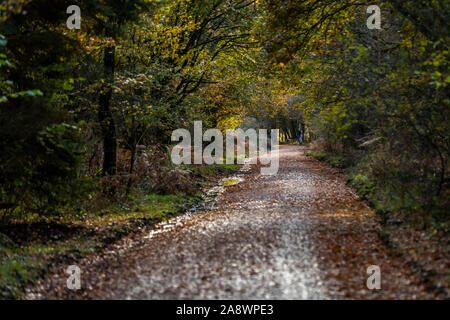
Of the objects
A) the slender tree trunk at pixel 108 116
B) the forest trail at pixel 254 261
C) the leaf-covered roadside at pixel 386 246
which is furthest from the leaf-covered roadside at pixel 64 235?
the leaf-covered roadside at pixel 386 246

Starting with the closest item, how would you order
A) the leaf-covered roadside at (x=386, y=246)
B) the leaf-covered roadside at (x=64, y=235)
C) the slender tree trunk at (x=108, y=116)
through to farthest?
the leaf-covered roadside at (x=386, y=246) < the leaf-covered roadside at (x=64, y=235) < the slender tree trunk at (x=108, y=116)

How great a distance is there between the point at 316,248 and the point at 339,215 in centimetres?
307

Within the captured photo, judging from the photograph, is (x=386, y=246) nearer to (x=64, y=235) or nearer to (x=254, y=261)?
(x=254, y=261)

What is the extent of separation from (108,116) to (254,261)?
7.11 meters

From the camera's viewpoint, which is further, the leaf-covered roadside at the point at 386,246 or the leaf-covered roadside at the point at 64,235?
the leaf-covered roadside at the point at 64,235

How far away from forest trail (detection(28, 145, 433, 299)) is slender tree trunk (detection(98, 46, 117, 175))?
9.76 feet

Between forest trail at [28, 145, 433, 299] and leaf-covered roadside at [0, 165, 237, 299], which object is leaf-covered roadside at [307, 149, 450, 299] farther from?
leaf-covered roadside at [0, 165, 237, 299]

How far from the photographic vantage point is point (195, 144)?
80.7 feet

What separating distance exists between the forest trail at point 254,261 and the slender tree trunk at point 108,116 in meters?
2.98

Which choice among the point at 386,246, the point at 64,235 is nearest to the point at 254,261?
the point at 386,246

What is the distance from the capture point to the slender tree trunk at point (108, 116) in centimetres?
1170

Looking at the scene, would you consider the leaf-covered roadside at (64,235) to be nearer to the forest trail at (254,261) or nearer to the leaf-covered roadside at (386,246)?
the forest trail at (254,261)
